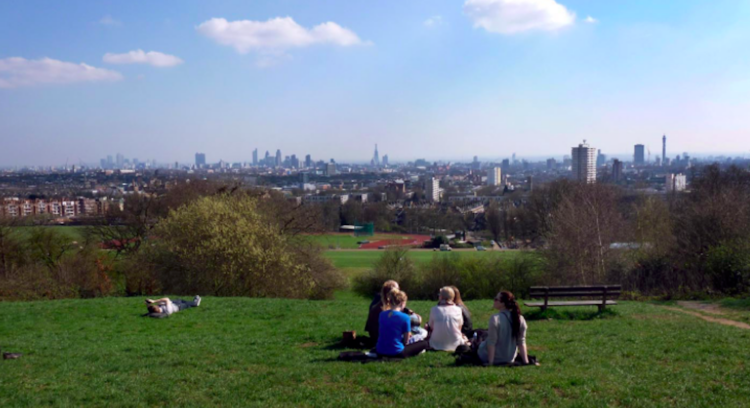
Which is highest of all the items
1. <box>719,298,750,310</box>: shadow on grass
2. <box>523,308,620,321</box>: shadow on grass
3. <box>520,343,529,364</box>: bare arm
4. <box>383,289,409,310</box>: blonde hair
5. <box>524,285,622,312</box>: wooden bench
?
<box>383,289,409,310</box>: blonde hair

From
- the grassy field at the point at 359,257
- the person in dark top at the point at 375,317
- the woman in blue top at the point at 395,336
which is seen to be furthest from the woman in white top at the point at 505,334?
the grassy field at the point at 359,257

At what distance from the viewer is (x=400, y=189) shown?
15800cm

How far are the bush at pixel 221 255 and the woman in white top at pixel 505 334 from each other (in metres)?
16.9

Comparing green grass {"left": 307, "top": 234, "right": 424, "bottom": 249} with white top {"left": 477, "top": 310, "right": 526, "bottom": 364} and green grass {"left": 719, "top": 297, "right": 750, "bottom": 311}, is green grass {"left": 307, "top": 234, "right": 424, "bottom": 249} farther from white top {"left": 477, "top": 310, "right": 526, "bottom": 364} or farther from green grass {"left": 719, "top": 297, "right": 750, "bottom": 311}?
white top {"left": 477, "top": 310, "right": 526, "bottom": 364}

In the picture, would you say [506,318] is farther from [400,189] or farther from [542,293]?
[400,189]

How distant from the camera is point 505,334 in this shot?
769cm

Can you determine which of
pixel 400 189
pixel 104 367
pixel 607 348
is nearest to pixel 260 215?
pixel 104 367

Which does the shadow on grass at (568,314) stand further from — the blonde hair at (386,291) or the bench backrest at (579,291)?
the blonde hair at (386,291)

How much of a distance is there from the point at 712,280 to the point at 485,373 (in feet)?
57.5

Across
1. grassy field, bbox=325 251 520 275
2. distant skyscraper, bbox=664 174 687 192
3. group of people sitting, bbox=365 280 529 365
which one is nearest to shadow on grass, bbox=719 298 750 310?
group of people sitting, bbox=365 280 529 365

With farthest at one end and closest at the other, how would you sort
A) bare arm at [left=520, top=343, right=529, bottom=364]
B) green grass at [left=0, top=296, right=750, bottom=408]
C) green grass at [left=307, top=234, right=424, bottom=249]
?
green grass at [left=307, top=234, right=424, bottom=249], bare arm at [left=520, top=343, right=529, bottom=364], green grass at [left=0, top=296, right=750, bottom=408]

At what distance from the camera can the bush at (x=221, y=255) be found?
2323 cm

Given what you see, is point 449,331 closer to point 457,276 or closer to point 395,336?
point 395,336

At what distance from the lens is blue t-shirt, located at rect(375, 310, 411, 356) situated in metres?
8.19
